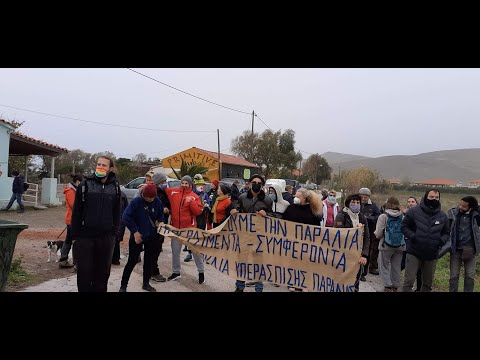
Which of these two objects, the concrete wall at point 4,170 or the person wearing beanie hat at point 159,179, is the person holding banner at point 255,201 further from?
the concrete wall at point 4,170

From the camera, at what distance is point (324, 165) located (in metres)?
66.3

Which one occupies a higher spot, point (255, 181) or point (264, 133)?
point (264, 133)

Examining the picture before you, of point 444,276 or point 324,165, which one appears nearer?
point 444,276

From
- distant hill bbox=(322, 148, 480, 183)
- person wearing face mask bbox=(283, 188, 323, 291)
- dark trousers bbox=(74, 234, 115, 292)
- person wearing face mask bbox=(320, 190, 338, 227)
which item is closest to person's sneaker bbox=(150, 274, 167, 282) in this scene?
dark trousers bbox=(74, 234, 115, 292)

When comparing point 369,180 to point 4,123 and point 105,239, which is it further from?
point 105,239

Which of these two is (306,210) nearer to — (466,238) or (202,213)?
(466,238)

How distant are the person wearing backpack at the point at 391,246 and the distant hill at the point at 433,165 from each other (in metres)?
113

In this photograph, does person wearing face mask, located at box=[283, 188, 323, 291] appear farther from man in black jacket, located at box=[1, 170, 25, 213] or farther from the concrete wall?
the concrete wall

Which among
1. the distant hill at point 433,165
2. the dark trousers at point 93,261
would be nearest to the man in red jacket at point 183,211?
the dark trousers at point 93,261

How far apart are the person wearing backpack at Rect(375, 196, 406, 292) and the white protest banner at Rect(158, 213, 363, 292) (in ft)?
5.30

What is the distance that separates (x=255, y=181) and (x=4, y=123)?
45.7ft
